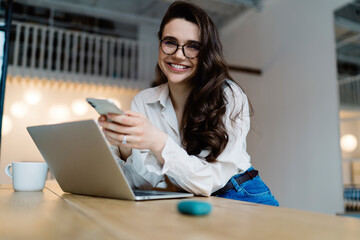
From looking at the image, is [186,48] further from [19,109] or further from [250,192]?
[19,109]

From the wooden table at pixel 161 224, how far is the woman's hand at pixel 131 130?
0.62 feet

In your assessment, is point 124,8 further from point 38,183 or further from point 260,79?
point 38,183

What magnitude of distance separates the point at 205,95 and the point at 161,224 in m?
0.79

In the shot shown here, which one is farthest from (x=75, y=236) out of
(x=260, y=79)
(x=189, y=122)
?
(x=260, y=79)

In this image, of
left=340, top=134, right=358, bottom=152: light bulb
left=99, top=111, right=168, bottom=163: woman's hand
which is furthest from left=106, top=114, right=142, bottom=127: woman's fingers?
left=340, top=134, right=358, bottom=152: light bulb

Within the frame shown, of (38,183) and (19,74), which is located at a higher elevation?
(19,74)

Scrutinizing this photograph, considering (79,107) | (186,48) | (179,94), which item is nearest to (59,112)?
(79,107)

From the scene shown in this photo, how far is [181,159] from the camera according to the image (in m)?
0.90

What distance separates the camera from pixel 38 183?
1020 mm

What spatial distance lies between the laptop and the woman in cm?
8

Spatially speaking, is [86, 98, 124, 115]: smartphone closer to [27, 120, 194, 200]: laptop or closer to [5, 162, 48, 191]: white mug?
[27, 120, 194, 200]: laptop

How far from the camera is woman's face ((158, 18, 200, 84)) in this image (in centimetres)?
124

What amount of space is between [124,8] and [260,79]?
134 inches

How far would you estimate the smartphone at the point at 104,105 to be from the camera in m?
0.66
